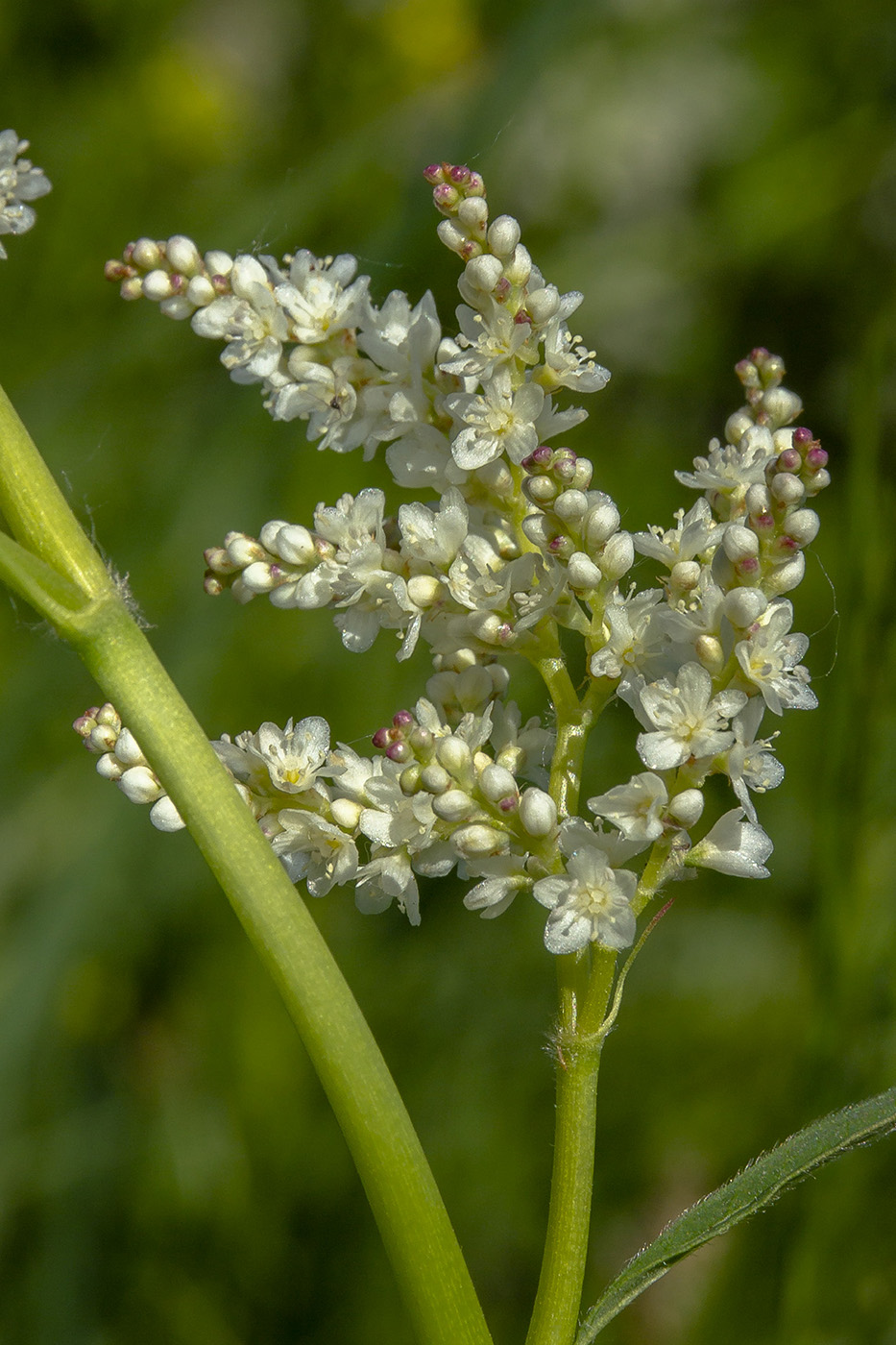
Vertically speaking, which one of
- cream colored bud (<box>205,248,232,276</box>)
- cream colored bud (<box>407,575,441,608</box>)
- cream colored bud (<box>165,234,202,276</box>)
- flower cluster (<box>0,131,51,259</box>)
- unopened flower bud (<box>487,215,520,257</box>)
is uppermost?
flower cluster (<box>0,131,51,259</box>)

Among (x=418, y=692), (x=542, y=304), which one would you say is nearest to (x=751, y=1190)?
(x=542, y=304)

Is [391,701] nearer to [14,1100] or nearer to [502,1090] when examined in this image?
[502,1090]

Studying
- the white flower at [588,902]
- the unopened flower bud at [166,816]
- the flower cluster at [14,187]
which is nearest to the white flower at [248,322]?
the flower cluster at [14,187]

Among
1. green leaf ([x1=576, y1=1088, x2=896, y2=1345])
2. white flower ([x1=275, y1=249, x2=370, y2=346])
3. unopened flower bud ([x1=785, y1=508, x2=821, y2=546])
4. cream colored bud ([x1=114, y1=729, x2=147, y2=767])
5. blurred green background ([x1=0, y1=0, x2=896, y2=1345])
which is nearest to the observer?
green leaf ([x1=576, y1=1088, x2=896, y2=1345])

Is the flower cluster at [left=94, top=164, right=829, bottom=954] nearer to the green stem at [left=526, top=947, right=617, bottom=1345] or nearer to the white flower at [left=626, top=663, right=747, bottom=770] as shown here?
the white flower at [left=626, top=663, right=747, bottom=770]

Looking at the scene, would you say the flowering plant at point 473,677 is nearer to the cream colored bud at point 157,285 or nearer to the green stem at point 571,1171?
the green stem at point 571,1171

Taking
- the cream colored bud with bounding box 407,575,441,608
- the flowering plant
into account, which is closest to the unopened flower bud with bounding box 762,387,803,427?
the flowering plant
